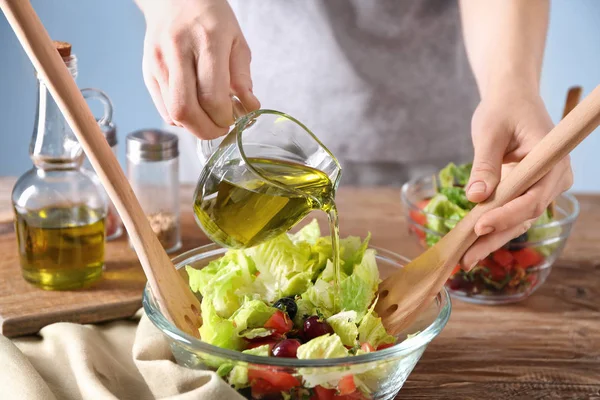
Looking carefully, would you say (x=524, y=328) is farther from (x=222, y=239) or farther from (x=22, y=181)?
(x=22, y=181)

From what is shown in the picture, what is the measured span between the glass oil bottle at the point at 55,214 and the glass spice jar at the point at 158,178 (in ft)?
0.73

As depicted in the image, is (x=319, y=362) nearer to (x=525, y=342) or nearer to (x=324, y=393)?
(x=324, y=393)

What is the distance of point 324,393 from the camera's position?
3.69 feet

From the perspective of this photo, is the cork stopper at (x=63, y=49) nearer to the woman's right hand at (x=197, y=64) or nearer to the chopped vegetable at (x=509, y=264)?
the woman's right hand at (x=197, y=64)

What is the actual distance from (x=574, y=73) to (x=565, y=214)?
293 centimetres

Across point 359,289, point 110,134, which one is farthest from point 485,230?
point 110,134

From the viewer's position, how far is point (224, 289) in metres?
1.32

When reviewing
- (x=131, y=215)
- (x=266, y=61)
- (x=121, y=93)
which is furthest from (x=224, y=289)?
(x=121, y=93)

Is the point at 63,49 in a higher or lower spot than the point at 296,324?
higher

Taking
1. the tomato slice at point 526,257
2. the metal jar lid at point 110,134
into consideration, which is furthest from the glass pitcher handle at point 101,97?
the tomato slice at point 526,257

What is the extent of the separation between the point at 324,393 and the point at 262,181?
0.34 m

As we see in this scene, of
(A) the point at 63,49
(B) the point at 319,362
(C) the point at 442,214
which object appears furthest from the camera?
(C) the point at 442,214

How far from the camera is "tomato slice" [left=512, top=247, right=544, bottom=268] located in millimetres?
1701

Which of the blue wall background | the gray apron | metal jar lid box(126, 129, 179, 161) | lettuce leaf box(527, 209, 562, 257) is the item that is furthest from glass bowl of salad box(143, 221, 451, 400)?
the blue wall background
